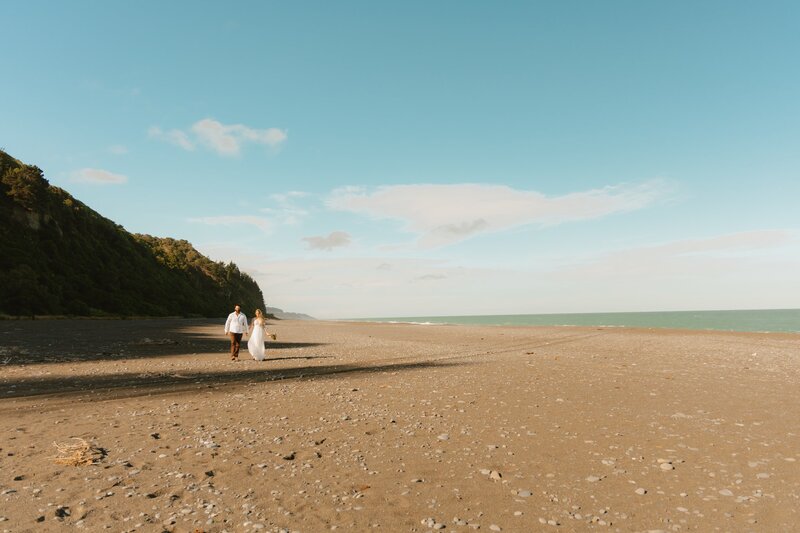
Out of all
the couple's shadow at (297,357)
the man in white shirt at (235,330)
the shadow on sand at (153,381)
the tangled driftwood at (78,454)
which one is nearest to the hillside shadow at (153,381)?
the shadow on sand at (153,381)

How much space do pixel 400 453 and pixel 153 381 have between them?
10873mm

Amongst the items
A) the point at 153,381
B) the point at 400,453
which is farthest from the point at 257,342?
the point at 400,453

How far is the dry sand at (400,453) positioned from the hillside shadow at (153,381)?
0.12m

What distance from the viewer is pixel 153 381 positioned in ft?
48.3

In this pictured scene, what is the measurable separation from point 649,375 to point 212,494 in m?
16.1

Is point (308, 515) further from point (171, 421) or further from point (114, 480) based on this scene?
point (171, 421)

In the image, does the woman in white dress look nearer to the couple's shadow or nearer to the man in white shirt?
the couple's shadow

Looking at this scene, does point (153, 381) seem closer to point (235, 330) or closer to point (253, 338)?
point (253, 338)

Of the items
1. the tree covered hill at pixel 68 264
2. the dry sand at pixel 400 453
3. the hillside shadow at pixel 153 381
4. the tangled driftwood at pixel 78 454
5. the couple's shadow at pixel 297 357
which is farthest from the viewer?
the tree covered hill at pixel 68 264

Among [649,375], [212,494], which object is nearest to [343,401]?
[212,494]

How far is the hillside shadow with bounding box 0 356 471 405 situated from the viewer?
1251 centimetres

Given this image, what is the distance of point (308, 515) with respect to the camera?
5.23 m

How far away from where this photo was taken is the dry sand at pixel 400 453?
5262 millimetres

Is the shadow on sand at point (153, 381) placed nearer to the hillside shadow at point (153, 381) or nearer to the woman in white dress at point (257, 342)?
the hillside shadow at point (153, 381)
